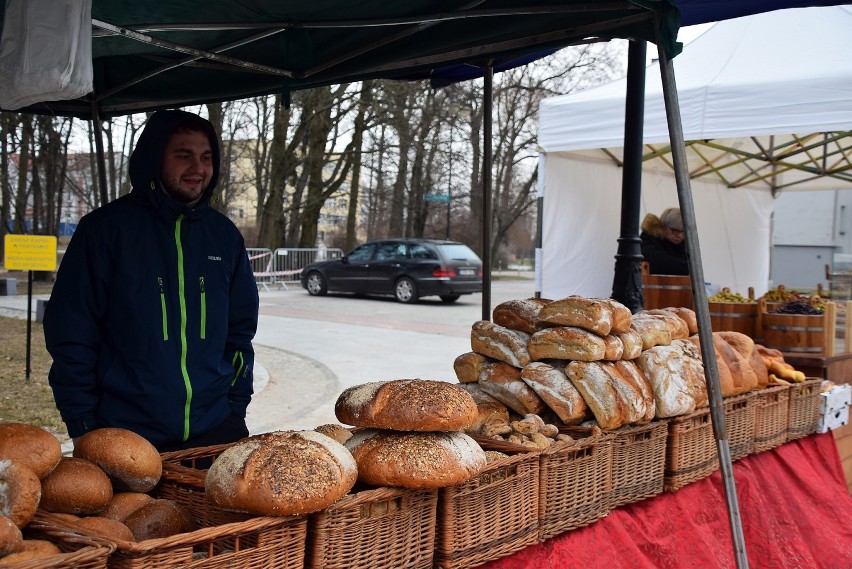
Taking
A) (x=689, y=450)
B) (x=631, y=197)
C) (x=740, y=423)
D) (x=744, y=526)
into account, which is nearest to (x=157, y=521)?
(x=689, y=450)

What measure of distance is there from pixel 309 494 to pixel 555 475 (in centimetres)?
107

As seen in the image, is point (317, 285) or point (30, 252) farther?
point (317, 285)

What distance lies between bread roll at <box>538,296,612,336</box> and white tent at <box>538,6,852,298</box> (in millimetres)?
3191

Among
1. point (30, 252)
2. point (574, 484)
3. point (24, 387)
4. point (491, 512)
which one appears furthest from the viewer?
point (30, 252)

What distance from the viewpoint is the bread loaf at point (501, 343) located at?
300 cm

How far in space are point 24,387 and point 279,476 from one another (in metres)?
6.64

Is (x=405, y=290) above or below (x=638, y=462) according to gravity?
below

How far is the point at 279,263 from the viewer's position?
22969mm

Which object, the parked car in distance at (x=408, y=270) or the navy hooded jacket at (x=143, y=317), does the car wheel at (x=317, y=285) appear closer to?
the parked car in distance at (x=408, y=270)

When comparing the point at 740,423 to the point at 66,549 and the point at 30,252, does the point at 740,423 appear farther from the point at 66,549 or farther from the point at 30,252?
the point at 30,252

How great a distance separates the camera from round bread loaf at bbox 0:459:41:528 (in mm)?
1383

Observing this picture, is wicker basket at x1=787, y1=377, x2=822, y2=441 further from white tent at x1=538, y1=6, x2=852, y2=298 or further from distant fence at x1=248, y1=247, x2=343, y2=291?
distant fence at x1=248, y1=247, x2=343, y2=291

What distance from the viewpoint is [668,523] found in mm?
2906

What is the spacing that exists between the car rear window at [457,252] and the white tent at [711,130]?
8.05 metres
